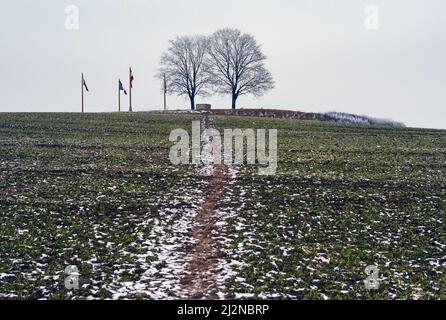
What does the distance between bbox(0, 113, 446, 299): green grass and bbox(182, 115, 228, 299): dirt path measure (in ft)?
1.40

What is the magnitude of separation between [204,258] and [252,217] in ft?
13.7

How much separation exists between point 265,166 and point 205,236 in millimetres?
10948

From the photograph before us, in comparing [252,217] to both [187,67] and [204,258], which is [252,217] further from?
[187,67]

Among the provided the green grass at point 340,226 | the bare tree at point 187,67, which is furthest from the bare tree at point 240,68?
the green grass at point 340,226

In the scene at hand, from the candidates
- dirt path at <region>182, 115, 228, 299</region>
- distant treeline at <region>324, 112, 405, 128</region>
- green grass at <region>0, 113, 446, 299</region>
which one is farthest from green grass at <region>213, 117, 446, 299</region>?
distant treeline at <region>324, 112, 405, 128</region>

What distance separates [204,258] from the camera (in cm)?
1330

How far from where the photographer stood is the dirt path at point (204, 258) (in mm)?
11406

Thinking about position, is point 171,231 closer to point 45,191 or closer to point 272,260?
point 272,260

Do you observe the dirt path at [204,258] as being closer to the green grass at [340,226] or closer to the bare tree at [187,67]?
the green grass at [340,226]

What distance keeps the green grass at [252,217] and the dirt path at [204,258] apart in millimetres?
426

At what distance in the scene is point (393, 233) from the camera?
1581 cm

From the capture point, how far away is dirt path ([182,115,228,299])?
37.4 feet

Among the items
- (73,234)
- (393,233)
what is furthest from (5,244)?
(393,233)

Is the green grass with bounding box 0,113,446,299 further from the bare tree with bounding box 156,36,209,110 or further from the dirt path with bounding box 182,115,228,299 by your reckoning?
the bare tree with bounding box 156,36,209,110
